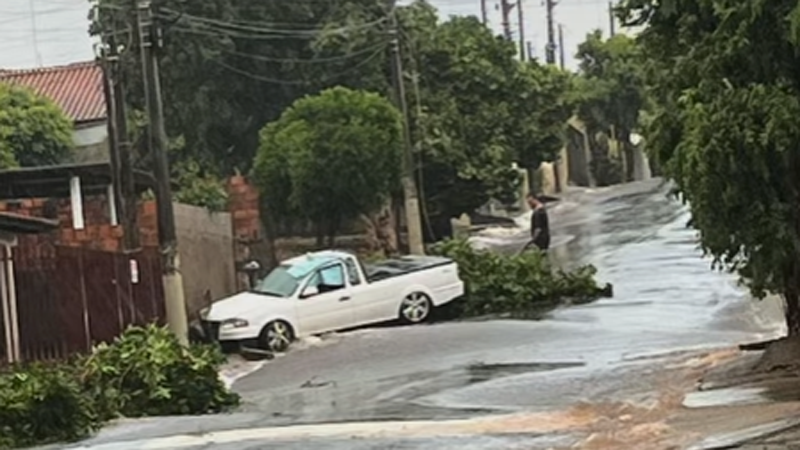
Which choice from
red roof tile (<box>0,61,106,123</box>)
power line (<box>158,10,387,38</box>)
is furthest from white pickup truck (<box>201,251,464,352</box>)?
red roof tile (<box>0,61,106,123</box>)

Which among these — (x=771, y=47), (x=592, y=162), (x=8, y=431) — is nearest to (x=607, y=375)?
(x=771, y=47)

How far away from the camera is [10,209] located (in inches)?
1346

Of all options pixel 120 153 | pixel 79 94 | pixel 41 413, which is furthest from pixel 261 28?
pixel 41 413

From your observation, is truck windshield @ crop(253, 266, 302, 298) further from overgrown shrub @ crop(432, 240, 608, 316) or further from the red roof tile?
the red roof tile

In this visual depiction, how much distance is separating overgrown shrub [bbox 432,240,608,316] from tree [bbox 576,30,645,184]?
143 feet

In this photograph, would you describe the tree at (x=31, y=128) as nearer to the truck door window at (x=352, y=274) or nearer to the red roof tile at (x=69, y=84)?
the red roof tile at (x=69, y=84)

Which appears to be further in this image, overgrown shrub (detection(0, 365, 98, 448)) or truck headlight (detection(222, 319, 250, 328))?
truck headlight (detection(222, 319, 250, 328))

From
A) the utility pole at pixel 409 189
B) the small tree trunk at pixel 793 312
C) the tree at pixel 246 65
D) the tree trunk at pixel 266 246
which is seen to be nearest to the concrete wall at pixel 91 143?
the tree at pixel 246 65

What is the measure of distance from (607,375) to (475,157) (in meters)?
28.5

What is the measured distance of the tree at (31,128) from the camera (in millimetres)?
45062

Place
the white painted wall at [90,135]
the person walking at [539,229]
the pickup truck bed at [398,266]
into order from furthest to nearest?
the white painted wall at [90,135] → the person walking at [539,229] → the pickup truck bed at [398,266]

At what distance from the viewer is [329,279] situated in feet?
85.8

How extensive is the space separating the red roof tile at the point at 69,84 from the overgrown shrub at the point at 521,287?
25646 mm

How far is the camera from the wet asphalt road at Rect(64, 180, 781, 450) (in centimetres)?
1380
